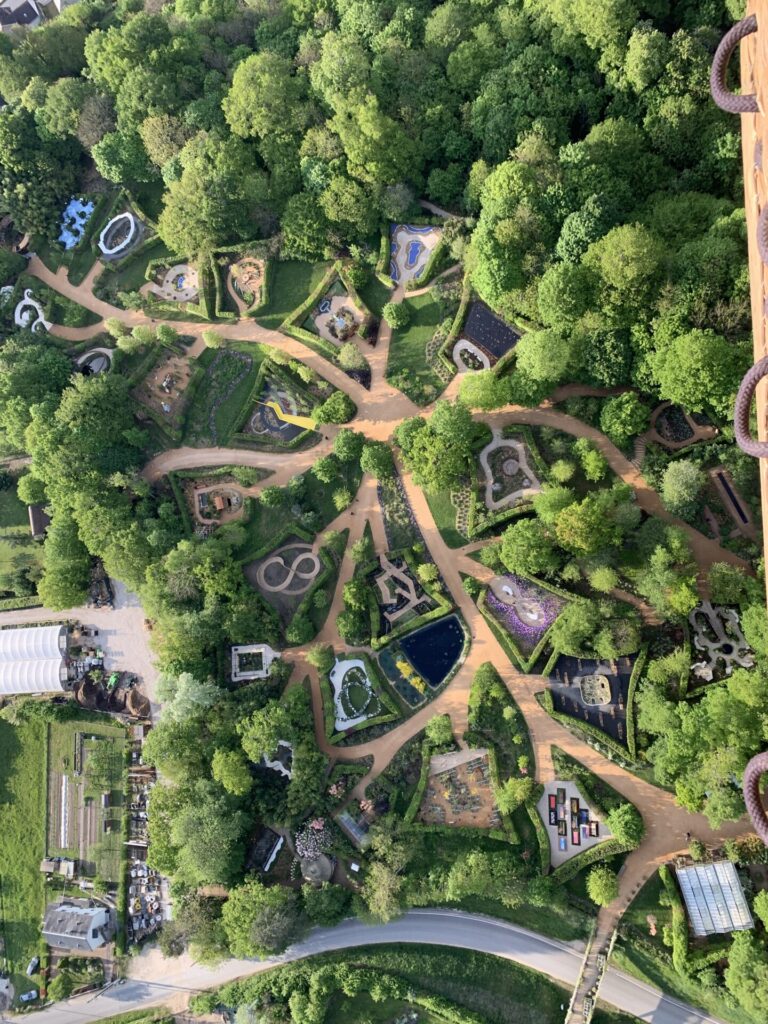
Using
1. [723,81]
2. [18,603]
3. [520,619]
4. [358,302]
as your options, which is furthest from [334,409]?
[18,603]

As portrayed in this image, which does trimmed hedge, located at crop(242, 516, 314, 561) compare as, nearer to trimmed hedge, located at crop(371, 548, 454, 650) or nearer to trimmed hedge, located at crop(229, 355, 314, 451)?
trimmed hedge, located at crop(229, 355, 314, 451)

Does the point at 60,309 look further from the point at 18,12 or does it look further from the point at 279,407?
the point at 18,12

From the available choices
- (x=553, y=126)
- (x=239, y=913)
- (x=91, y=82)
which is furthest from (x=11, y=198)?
(x=239, y=913)

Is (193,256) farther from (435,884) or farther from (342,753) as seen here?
(435,884)

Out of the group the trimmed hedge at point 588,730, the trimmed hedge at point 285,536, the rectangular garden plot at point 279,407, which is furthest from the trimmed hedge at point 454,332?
the trimmed hedge at point 588,730

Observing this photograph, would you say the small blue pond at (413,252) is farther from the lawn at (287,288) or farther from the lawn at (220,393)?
the lawn at (220,393)

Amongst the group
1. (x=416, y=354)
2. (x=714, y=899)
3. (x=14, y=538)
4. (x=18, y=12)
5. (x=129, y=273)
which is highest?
(x=18, y=12)

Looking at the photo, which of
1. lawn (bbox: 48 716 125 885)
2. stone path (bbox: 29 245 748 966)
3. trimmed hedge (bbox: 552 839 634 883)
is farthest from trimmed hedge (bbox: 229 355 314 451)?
trimmed hedge (bbox: 552 839 634 883)
